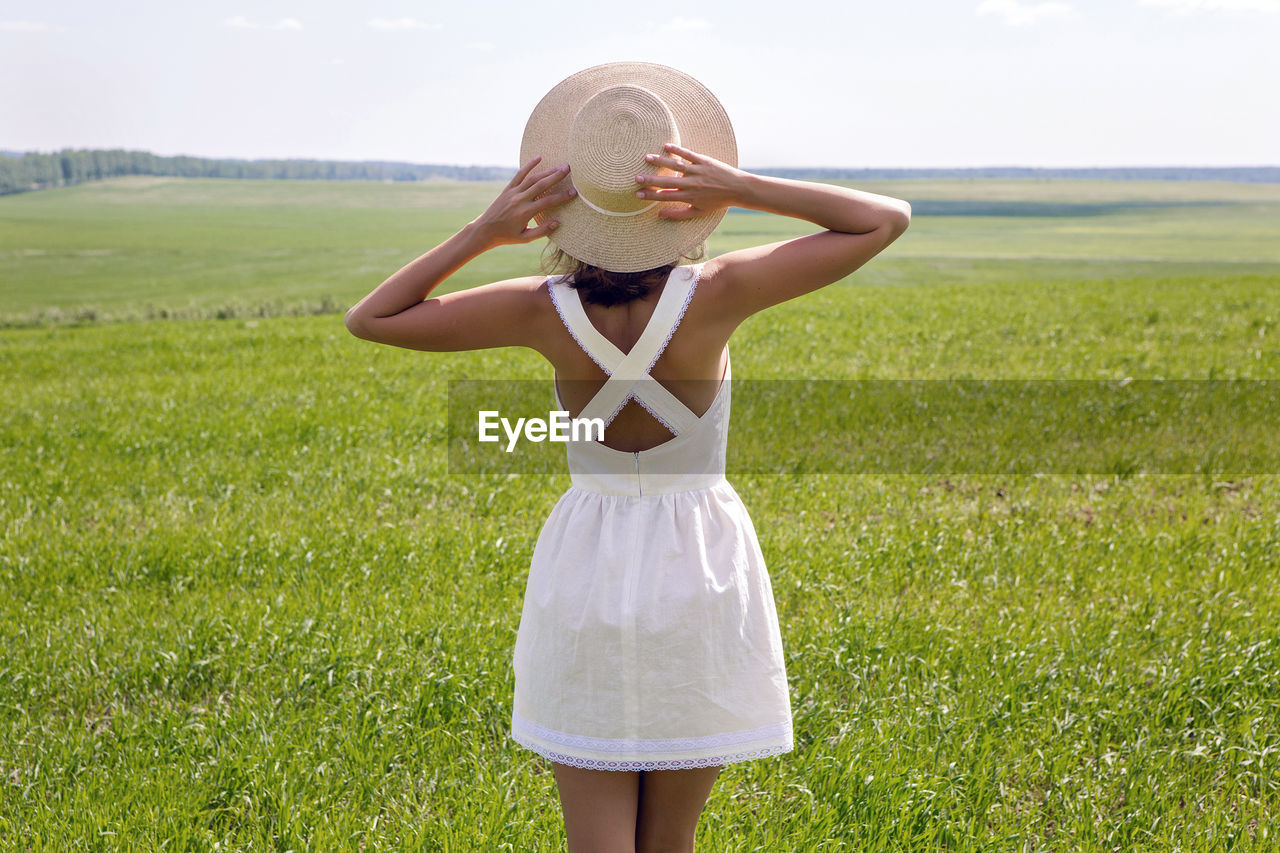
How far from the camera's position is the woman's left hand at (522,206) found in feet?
8.02

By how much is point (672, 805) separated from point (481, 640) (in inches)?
114

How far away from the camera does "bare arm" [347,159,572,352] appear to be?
8.10 feet

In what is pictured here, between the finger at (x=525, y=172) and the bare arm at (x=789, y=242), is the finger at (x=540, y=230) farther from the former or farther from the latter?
the bare arm at (x=789, y=242)

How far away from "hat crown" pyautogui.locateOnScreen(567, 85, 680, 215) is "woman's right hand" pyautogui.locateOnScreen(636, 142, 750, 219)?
39 mm

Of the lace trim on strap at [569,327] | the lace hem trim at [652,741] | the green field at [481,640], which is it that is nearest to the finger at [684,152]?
the lace trim on strap at [569,327]

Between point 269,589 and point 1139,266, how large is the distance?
274 ft

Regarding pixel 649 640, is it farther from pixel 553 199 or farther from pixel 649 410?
pixel 553 199

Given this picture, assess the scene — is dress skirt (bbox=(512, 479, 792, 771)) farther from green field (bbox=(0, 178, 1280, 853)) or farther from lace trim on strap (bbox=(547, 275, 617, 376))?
green field (bbox=(0, 178, 1280, 853))

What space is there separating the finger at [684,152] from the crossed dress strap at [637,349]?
291 mm

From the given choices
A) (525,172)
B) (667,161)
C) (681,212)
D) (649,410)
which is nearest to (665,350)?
(649,410)

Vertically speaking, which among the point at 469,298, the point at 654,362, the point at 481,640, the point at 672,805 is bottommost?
the point at 481,640

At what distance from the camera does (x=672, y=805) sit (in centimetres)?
271

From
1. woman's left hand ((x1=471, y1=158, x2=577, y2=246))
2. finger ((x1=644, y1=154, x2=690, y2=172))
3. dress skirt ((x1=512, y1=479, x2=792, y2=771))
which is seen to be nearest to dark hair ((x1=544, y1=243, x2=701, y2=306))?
woman's left hand ((x1=471, y1=158, x2=577, y2=246))

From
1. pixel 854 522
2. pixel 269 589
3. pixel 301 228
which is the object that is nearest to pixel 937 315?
pixel 854 522
